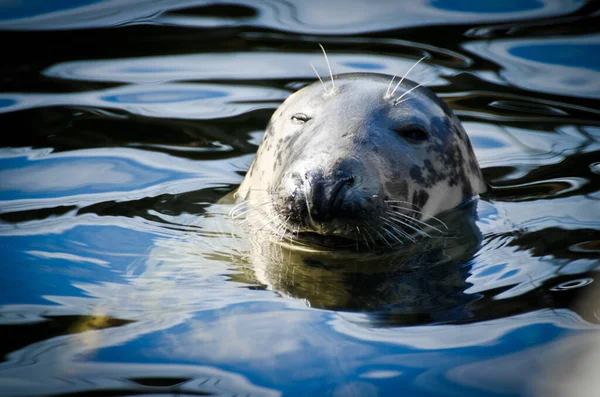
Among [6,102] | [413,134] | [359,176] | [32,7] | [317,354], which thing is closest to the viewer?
[317,354]

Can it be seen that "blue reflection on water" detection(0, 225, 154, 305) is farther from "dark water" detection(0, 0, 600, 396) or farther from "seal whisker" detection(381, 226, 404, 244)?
"seal whisker" detection(381, 226, 404, 244)

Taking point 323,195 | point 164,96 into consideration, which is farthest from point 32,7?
point 323,195

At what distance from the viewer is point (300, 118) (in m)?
4.42

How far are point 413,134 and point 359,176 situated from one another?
720 mm

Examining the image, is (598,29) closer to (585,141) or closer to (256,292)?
(585,141)

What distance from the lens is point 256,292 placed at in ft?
11.2

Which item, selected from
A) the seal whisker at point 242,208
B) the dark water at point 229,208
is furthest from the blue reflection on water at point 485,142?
the seal whisker at point 242,208

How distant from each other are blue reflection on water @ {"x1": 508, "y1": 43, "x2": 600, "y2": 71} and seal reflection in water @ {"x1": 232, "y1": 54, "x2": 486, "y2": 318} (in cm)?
284

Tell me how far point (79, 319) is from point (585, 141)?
3944 millimetres

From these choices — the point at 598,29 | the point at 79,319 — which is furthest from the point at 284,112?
the point at 598,29

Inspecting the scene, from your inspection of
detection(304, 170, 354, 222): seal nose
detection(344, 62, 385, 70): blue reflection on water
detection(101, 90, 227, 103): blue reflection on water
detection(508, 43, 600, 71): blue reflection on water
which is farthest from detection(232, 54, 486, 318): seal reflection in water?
detection(508, 43, 600, 71): blue reflection on water

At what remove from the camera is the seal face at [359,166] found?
3.61 m

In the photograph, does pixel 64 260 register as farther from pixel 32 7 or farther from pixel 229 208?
pixel 32 7

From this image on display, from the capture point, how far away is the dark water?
111 inches
